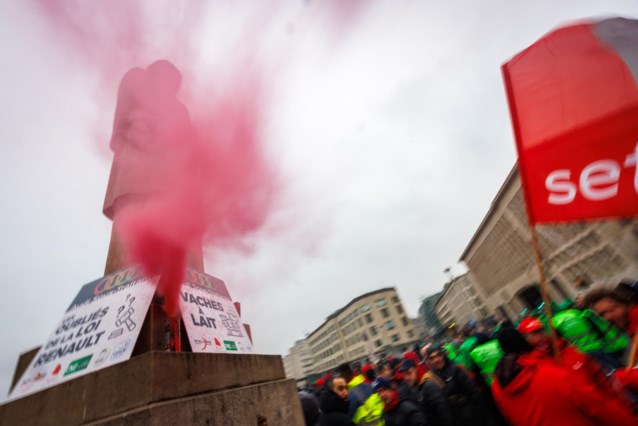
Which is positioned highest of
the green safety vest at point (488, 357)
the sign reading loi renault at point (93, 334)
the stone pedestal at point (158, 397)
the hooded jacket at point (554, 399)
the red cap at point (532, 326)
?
the sign reading loi renault at point (93, 334)

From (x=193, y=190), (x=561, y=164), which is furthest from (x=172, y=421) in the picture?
(x=561, y=164)

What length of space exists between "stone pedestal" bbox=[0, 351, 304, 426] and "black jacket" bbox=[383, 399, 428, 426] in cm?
129

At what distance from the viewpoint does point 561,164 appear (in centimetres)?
272

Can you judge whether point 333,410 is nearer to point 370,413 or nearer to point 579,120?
point 370,413

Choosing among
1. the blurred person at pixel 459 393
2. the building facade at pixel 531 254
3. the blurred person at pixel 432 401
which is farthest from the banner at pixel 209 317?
the building facade at pixel 531 254

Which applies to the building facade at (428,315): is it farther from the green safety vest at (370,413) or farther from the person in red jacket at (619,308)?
the person in red jacket at (619,308)

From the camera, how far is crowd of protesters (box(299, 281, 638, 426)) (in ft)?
6.52

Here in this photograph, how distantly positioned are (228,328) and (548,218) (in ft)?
12.9

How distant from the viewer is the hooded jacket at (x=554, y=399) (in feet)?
6.28

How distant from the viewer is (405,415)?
131 inches

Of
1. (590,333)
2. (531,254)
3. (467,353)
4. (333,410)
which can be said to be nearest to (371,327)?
(531,254)

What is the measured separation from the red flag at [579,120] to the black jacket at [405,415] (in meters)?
2.41

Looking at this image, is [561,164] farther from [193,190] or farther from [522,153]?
[193,190]

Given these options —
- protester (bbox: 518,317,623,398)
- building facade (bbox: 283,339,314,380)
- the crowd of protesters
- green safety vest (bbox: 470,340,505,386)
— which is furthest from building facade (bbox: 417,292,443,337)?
protester (bbox: 518,317,623,398)
